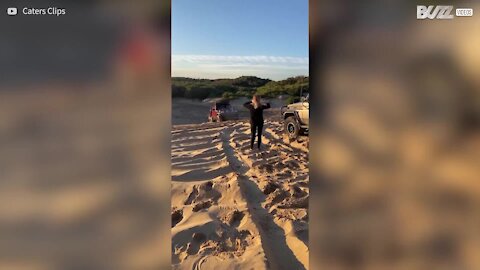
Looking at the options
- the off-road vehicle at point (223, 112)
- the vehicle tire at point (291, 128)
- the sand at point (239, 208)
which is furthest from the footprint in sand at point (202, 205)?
the off-road vehicle at point (223, 112)

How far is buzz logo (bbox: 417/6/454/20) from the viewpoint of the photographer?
46.2 inches

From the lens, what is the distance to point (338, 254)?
1.23 m

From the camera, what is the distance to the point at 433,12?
117cm

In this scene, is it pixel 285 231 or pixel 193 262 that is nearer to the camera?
pixel 193 262

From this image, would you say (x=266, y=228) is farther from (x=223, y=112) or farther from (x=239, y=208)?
(x=223, y=112)

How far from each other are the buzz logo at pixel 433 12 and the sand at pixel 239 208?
0.79 m

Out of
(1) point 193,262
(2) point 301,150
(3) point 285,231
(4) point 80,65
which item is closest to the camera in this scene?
(4) point 80,65

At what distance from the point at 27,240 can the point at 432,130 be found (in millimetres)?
1174

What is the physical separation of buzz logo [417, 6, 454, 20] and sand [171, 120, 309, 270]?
2.58 ft

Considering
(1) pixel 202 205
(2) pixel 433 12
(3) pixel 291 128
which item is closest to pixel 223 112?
(3) pixel 291 128

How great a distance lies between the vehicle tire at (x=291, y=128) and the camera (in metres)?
5.30

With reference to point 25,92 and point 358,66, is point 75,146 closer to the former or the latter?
point 25,92

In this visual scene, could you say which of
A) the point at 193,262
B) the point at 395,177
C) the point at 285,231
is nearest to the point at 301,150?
the point at 285,231

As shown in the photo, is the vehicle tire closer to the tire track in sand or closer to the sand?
the sand
